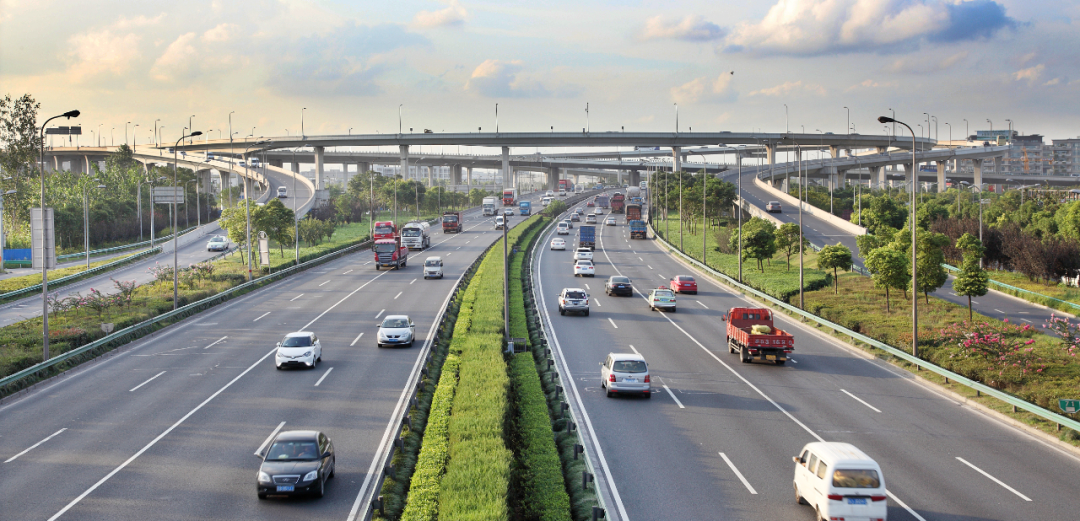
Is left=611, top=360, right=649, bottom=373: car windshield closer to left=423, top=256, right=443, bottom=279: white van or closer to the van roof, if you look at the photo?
the van roof

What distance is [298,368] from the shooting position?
3056 cm

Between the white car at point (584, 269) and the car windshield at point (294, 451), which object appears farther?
the white car at point (584, 269)

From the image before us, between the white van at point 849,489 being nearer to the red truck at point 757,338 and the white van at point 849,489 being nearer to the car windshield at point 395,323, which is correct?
the red truck at point 757,338

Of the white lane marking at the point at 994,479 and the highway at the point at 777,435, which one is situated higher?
the highway at the point at 777,435

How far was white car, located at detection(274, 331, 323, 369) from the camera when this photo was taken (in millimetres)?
30312

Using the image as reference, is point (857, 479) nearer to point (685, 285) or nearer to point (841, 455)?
point (841, 455)

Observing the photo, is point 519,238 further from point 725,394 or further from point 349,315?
point 725,394

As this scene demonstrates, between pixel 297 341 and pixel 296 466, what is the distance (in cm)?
1426

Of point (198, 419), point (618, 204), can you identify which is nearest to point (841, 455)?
point (198, 419)

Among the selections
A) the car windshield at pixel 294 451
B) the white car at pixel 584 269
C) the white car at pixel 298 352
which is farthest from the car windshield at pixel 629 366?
the white car at pixel 584 269

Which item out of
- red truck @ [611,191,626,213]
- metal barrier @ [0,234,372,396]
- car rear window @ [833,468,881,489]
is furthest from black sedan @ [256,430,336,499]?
red truck @ [611,191,626,213]

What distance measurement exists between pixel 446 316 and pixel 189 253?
51.7 meters

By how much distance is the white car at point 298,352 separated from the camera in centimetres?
3031

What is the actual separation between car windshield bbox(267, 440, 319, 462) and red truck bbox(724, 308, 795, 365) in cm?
1953
